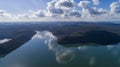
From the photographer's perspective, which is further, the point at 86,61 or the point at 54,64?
the point at 86,61

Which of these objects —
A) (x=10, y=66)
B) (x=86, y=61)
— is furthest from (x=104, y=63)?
(x=10, y=66)

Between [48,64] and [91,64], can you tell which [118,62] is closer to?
[91,64]

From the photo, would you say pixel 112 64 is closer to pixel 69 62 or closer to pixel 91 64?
pixel 91 64

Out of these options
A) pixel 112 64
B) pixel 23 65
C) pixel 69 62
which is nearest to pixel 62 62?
pixel 69 62

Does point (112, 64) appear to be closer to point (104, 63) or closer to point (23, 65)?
point (104, 63)

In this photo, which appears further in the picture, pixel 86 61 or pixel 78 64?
pixel 86 61

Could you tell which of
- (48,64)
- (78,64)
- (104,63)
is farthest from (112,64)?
(48,64)

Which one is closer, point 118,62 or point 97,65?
point 97,65
